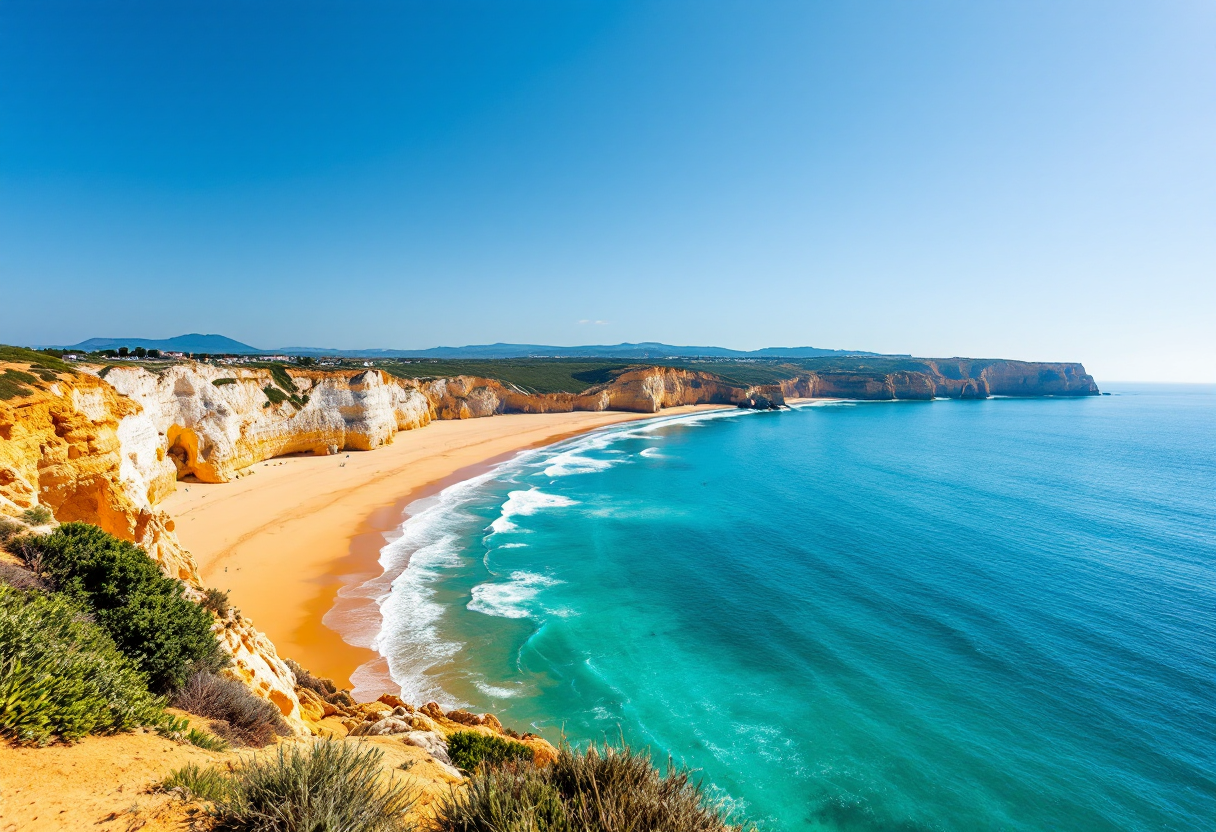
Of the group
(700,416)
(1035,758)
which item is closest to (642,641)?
(1035,758)

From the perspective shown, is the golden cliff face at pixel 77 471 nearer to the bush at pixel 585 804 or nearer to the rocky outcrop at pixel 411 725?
the rocky outcrop at pixel 411 725

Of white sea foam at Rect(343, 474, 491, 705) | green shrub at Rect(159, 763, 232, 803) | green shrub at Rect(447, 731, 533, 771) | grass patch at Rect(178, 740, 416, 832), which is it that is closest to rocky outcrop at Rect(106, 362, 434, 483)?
white sea foam at Rect(343, 474, 491, 705)

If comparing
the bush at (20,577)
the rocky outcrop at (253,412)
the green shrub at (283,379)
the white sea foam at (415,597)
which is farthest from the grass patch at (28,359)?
the green shrub at (283,379)

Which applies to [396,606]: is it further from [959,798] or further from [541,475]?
[541,475]

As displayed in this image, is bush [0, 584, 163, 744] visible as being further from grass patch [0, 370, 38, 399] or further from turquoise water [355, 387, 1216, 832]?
grass patch [0, 370, 38, 399]

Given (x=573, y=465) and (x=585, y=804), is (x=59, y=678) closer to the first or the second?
(x=585, y=804)

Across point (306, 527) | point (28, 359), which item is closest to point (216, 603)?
point (28, 359)
